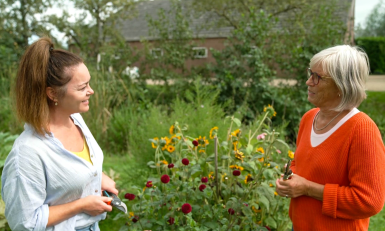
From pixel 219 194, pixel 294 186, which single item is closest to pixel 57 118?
pixel 294 186

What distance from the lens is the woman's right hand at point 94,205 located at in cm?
158

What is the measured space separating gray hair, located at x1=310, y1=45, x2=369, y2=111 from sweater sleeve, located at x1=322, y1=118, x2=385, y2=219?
123 millimetres

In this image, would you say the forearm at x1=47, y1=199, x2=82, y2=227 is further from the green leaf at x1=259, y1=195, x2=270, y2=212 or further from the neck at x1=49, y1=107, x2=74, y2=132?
the green leaf at x1=259, y1=195, x2=270, y2=212

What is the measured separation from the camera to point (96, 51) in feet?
31.5

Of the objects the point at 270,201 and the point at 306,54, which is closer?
the point at 270,201

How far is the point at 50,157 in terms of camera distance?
1513 mm

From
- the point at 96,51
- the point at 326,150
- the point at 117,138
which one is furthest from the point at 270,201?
the point at 96,51

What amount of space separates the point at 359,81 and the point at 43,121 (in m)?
1.44

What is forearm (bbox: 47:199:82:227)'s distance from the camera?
152 cm

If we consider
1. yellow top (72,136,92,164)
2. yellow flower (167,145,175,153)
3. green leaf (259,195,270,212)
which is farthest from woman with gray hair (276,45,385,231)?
yellow flower (167,145,175,153)

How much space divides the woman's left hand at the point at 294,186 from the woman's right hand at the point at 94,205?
0.85 metres

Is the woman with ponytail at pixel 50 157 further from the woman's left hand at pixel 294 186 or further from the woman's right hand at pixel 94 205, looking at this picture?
the woman's left hand at pixel 294 186

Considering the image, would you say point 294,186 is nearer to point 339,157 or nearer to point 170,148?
point 339,157

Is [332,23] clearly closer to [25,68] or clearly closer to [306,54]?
[306,54]
